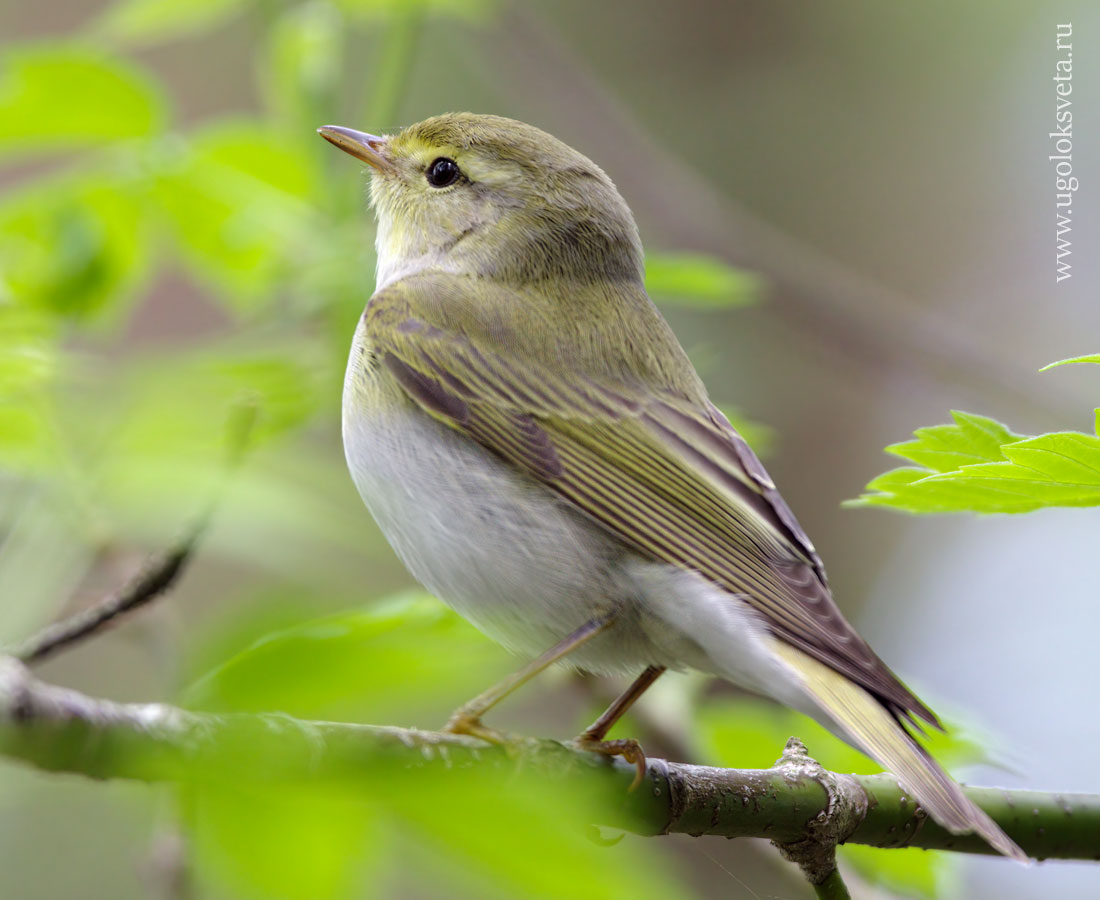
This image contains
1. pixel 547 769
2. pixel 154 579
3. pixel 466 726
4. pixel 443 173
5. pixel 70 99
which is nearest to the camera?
pixel 547 769

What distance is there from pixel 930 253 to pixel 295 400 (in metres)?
6.38

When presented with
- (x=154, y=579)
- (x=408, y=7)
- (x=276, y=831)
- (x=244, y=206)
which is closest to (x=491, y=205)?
(x=408, y=7)

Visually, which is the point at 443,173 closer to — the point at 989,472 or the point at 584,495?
the point at 584,495

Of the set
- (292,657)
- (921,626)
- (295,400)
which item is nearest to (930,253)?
(921,626)

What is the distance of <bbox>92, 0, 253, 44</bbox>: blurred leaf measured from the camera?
296 centimetres

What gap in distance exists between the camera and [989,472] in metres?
1.48

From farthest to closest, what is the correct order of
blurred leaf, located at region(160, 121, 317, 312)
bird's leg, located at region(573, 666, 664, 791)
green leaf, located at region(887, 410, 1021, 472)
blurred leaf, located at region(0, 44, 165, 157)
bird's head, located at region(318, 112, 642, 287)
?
bird's head, located at region(318, 112, 642, 287) → blurred leaf, located at region(160, 121, 317, 312) → blurred leaf, located at region(0, 44, 165, 157) → bird's leg, located at region(573, 666, 664, 791) → green leaf, located at region(887, 410, 1021, 472)

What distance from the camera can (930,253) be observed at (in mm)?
8055

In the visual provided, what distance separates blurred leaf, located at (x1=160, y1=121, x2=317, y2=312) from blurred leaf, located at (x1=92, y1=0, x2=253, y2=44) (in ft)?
0.93

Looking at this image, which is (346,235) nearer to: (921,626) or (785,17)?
(921,626)

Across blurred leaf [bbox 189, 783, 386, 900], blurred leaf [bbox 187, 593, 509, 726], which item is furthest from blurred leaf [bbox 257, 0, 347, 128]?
blurred leaf [bbox 189, 783, 386, 900]

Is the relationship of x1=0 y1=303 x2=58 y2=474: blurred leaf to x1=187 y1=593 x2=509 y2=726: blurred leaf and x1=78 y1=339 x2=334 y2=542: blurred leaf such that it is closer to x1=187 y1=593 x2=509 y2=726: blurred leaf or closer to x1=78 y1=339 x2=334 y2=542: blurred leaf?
x1=78 y1=339 x2=334 y2=542: blurred leaf

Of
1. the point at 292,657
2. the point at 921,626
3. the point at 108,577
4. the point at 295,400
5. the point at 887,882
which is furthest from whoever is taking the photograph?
the point at 921,626

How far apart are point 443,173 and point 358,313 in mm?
728
